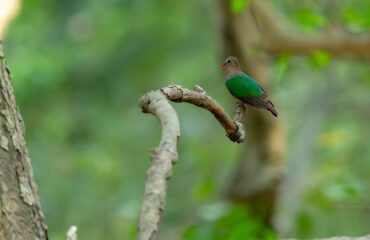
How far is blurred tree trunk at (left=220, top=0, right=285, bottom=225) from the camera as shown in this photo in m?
5.31

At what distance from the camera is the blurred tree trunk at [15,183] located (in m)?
1.59

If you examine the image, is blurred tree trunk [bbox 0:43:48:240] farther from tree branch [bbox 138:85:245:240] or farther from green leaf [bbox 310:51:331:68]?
green leaf [bbox 310:51:331:68]

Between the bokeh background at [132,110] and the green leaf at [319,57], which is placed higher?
the bokeh background at [132,110]

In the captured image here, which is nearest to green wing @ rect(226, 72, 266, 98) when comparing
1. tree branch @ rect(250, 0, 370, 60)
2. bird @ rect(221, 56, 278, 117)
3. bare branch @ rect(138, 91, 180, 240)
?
bird @ rect(221, 56, 278, 117)

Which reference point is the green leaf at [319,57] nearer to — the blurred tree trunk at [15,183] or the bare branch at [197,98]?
the blurred tree trunk at [15,183]

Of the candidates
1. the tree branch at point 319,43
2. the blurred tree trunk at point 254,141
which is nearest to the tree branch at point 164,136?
the tree branch at point 319,43

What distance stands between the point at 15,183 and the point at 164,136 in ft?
1.31

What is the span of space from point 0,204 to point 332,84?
5781 millimetres

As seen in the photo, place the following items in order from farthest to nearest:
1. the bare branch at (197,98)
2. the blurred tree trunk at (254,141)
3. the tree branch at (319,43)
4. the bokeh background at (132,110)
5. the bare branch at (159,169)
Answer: the bokeh background at (132,110) → the blurred tree trunk at (254,141) → the tree branch at (319,43) → the bare branch at (197,98) → the bare branch at (159,169)

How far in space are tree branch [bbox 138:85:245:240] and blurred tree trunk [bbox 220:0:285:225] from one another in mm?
3535

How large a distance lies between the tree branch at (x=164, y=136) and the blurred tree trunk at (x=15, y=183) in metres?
0.30

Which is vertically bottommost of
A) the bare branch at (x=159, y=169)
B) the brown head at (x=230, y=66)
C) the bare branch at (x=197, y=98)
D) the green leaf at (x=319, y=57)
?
the bare branch at (x=159, y=169)

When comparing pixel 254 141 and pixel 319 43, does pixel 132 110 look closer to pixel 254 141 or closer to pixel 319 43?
pixel 254 141

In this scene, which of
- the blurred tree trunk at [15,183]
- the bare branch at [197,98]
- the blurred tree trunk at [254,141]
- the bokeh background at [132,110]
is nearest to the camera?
the bare branch at [197,98]
